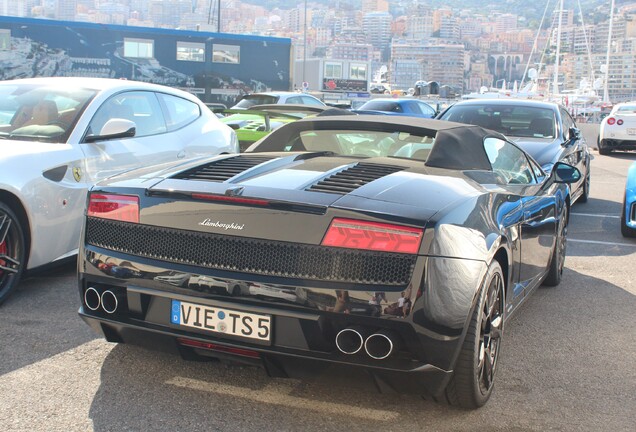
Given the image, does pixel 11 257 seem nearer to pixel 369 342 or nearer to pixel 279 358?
pixel 279 358

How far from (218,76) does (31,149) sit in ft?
110

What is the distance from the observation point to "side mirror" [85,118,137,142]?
5566 millimetres

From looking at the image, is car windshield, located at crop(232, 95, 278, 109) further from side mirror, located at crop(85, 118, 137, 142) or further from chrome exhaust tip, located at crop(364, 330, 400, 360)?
chrome exhaust tip, located at crop(364, 330, 400, 360)

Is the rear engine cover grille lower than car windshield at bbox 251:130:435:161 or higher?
lower

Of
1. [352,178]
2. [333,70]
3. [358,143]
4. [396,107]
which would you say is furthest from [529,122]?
[333,70]

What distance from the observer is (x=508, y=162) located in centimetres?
472

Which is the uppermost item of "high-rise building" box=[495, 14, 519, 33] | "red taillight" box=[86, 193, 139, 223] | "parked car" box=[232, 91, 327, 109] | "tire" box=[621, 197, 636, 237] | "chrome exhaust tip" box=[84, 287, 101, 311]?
"high-rise building" box=[495, 14, 519, 33]

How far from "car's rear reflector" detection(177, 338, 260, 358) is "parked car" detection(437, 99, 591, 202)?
20.8ft

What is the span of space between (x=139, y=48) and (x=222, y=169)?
33474mm

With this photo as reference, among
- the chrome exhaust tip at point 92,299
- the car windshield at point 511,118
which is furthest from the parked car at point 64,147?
the car windshield at point 511,118

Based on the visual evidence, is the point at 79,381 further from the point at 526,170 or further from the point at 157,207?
the point at 526,170

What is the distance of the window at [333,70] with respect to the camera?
5759 centimetres

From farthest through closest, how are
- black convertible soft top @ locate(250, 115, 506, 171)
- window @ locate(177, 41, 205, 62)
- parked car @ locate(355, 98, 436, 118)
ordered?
1. window @ locate(177, 41, 205, 62)
2. parked car @ locate(355, 98, 436, 118)
3. black convertible soft top @ locate(250, 115, 506, 171)

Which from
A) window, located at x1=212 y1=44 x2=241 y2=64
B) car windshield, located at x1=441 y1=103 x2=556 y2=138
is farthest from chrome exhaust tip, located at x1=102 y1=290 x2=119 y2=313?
window, located at x1=212 y1=44 x2=241 y2=64
